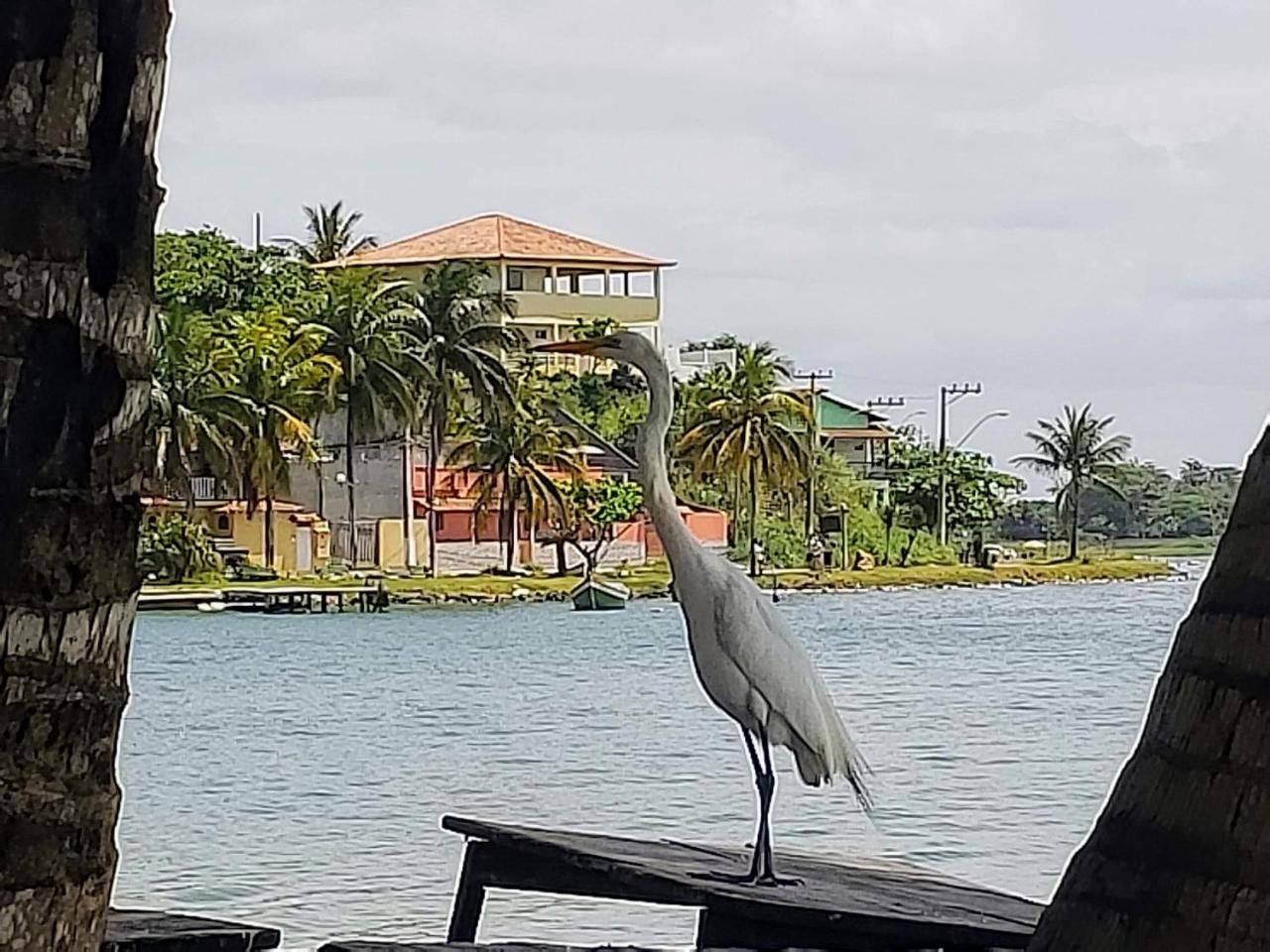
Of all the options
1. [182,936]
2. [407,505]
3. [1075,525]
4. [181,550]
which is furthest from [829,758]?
[1075,525]

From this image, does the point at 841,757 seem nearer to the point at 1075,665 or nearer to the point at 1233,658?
the point at 1233,658

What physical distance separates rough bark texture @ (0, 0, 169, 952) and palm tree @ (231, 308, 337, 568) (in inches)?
1198

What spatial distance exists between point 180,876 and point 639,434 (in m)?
6.95

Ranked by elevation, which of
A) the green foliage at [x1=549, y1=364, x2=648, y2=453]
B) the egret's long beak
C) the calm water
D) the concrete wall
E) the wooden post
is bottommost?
the calm water

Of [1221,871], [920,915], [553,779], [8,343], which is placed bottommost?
[553,779]

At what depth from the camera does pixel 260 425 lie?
31812 mm

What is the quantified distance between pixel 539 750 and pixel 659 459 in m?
14.5

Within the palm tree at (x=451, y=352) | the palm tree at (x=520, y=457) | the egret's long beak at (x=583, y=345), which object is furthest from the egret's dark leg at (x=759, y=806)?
the palm tree at (x=451, y=352)

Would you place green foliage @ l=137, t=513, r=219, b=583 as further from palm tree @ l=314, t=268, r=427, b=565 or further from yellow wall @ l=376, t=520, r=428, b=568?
yellow wall @ l=376, t=520, r=428, b=568

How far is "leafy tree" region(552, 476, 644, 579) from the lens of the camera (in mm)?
35750

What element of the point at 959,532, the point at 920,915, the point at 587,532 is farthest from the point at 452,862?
the point at 959,532

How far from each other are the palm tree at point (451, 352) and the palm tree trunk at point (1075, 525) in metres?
14.6

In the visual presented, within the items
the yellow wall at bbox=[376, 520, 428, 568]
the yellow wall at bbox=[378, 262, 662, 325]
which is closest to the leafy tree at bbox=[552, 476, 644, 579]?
the yellow wall at bbox=[376, 520, 428, 568]

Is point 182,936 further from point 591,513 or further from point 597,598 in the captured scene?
point 591,513
